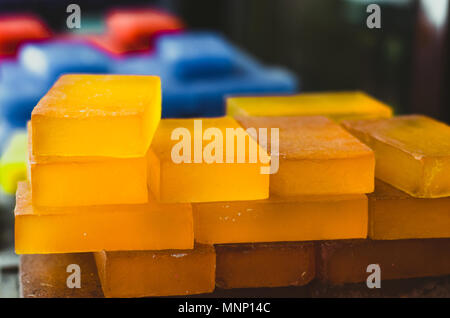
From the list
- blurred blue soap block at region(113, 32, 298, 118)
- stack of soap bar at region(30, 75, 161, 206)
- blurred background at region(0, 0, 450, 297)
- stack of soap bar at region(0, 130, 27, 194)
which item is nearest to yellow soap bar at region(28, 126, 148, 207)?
stack of soap bar at region(30, 75, 161, 206)

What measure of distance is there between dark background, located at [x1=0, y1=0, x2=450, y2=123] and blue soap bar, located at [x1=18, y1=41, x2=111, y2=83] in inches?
59.7

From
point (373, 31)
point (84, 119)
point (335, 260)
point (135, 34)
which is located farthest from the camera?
point (373, 31)

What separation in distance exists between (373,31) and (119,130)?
3429mm

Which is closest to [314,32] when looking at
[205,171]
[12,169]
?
[12,169]

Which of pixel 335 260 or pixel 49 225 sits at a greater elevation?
pixel 49 225

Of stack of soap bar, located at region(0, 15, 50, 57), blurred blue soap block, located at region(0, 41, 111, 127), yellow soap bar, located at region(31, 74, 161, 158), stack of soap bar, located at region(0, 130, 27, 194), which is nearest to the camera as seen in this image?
yellow soap bar, located at region(31, 74, 161, 158)

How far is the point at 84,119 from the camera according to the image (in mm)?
1336

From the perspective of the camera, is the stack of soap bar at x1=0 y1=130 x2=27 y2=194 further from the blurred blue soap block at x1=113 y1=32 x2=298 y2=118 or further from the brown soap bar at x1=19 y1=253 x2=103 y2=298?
the blurred blue soap block at x1=113 y1=32 x2=298 y2=118

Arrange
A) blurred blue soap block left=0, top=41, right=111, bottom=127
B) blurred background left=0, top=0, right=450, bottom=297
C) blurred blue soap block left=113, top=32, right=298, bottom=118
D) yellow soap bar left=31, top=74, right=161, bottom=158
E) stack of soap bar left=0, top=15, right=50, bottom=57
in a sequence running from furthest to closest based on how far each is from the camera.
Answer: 1. stack of soap bar left=0, top=15, right=50, bottom=57
2. blurred blue soap block left=113, top=32, right=298, bottom=118
3. blurred blue soap block left=0, top=41, right=111, bottom=127
4. blurred background left=0, top=0, right=450, bottom=297
5. yellow soap bar left=31, top=74, right=161, bottom=158

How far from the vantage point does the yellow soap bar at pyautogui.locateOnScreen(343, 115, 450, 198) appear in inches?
56.4

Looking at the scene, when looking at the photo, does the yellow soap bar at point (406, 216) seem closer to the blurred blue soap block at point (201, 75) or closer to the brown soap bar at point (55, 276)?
the brown soap bar at point (55, 276)

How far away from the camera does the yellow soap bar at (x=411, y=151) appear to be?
1.43 meters
